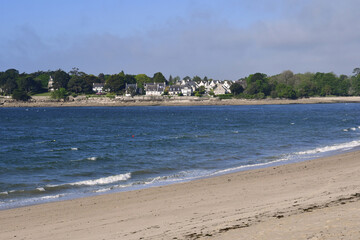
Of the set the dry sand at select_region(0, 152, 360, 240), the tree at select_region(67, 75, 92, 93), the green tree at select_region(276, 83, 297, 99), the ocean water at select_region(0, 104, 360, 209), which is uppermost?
the tree at select_region(67, 75, 92, 93)

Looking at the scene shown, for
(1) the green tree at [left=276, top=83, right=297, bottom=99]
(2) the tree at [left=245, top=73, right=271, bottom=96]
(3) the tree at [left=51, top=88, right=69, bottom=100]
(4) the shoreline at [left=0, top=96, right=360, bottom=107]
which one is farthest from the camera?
(2) the tree at [left=245, top=73, right=271, bottom=96]

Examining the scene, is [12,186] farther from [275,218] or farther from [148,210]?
[275,218]

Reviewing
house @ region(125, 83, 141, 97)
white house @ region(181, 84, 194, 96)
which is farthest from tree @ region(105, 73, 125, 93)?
white house @ region(181, 84, 194, 96)

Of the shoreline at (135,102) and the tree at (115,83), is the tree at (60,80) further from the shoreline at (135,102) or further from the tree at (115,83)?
the tree at (115,83)

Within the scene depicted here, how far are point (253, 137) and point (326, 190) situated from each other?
1031 inches

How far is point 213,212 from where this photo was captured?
11.6m

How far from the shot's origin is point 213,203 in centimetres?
1302

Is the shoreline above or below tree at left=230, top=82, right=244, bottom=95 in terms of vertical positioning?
below

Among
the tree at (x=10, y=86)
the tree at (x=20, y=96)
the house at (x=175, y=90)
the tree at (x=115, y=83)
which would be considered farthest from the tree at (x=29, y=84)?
the house at (x=175, y=90)

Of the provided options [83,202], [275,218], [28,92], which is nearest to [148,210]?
[83,202]

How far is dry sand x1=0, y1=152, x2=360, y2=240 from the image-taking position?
29.5 feet

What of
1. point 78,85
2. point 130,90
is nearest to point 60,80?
point 78,85

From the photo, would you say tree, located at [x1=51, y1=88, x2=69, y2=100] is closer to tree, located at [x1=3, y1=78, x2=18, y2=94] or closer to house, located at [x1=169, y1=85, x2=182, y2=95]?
tree, located at [x1=3, y1=78, x2=18, y2=94]

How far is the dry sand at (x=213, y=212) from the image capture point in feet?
29.5
